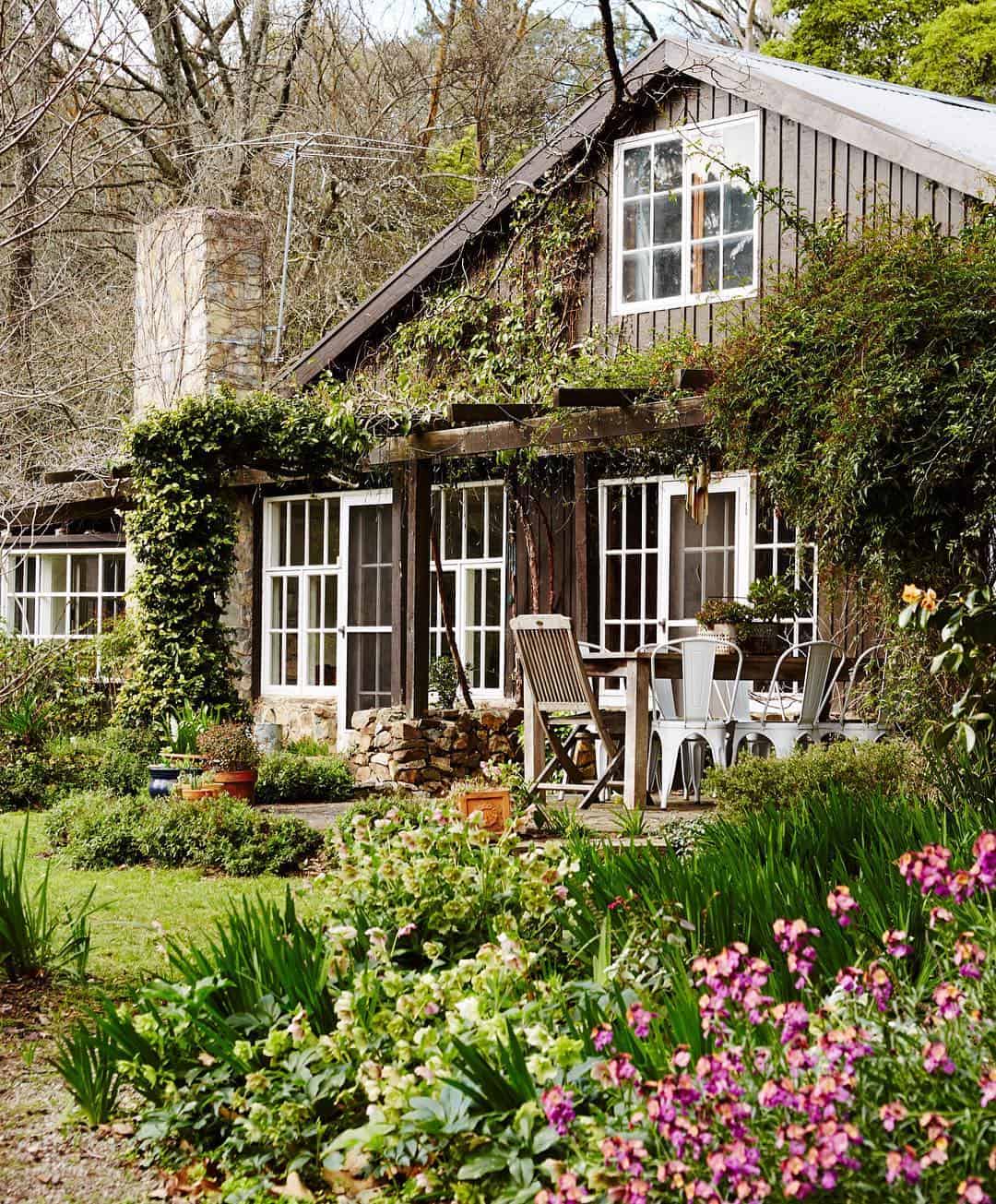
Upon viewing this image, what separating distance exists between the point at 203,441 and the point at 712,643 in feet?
16.2

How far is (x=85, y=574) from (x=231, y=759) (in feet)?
23.6

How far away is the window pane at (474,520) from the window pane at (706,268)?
2757mm

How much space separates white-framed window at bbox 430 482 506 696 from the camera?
12.4m

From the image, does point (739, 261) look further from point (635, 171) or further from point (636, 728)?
point (636, 728)

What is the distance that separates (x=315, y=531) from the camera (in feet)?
44.7

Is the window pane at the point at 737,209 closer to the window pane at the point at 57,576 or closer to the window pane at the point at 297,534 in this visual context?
the window pane at the point at 297,534

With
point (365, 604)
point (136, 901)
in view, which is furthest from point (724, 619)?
point (136, 901)

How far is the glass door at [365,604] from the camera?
12961 millimetres

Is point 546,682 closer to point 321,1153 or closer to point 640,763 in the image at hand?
point 640,763

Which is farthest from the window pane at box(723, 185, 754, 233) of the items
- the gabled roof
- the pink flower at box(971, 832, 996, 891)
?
the pink flower at box(971, 832, 996, 891)

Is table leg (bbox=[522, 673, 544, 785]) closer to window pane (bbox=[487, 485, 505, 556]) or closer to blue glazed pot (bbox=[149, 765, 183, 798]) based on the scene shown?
blue glazed pot (bbox=[149, 765, 183, 798])

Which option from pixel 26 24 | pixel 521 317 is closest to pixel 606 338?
pixel 521 317

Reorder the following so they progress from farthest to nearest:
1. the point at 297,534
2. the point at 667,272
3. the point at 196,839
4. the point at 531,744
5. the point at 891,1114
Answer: the point at 297,534
the point at 667,272
the point at 531,744
the point at 196,839
the point at 891,1114

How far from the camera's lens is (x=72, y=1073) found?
338 centimetres
